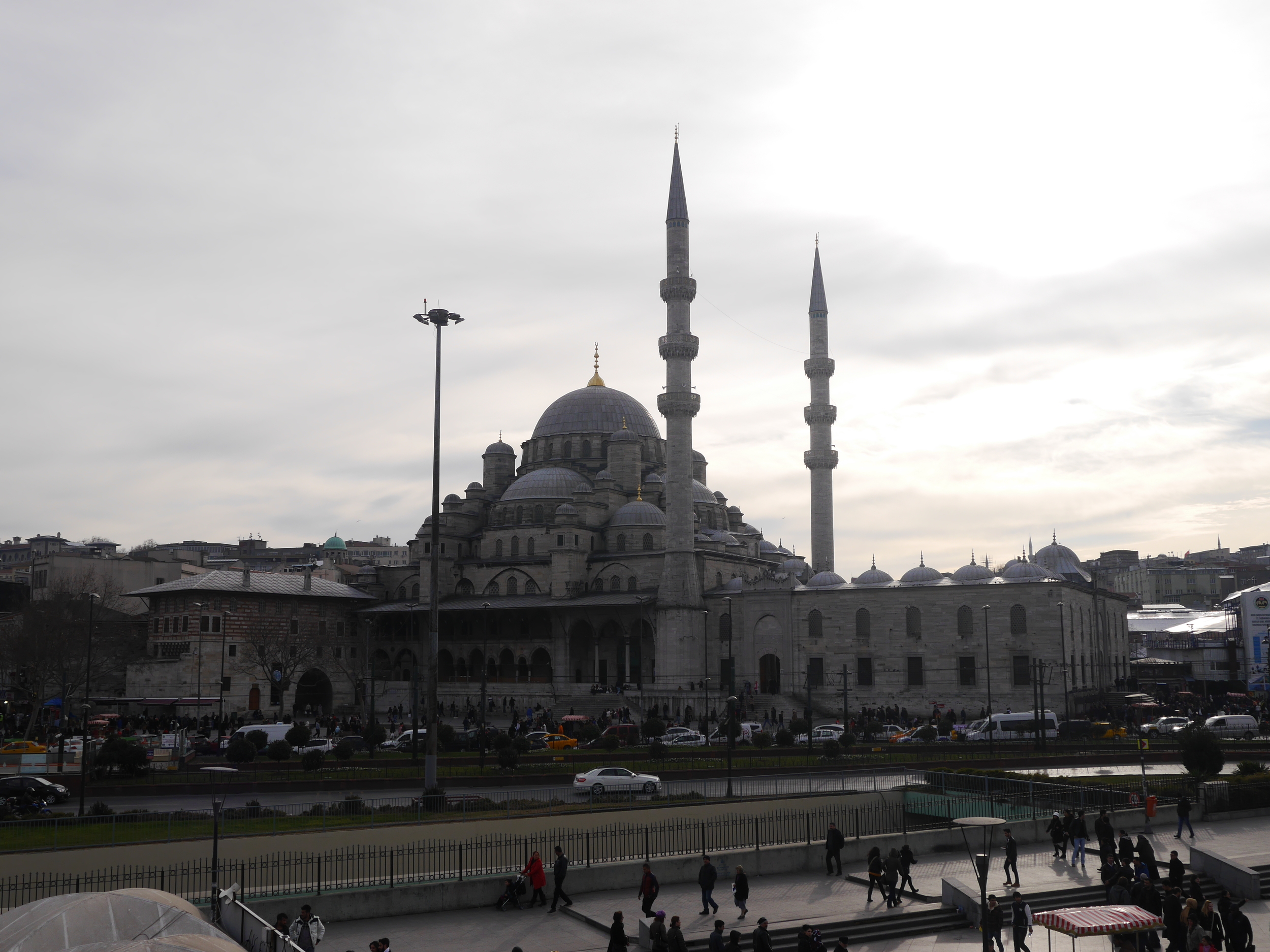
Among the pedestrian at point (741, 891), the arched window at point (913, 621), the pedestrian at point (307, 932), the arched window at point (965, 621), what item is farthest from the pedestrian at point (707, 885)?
the arched window at point (913, 621)

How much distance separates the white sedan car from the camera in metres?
24.8

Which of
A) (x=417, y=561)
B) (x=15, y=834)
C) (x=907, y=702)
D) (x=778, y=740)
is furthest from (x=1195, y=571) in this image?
(x=15, y=834)

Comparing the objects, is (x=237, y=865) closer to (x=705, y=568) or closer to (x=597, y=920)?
(x=597, y=920)

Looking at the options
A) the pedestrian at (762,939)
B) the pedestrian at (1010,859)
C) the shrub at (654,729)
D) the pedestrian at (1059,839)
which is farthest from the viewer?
the shrub at (654,729)

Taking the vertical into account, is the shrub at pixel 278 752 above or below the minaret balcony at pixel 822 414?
below

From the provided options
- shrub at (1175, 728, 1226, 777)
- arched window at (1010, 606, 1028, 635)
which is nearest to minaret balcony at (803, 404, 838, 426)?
arched window at (1010, 606, 1028, 635)

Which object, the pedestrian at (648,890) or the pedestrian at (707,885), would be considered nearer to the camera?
the pedestrian at (648,890)

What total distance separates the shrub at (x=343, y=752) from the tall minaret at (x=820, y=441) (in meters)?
32.0

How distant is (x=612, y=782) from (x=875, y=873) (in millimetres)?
9021

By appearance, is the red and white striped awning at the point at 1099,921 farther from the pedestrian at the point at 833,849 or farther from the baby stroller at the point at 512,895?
the baby stroller at the point at 512,895

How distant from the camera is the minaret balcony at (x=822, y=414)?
59.6 metres

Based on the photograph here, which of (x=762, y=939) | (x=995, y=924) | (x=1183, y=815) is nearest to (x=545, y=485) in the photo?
(x=1183, y=815)

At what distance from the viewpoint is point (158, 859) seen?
16.8m

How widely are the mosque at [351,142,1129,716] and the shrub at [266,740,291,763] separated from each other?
1109 cm
